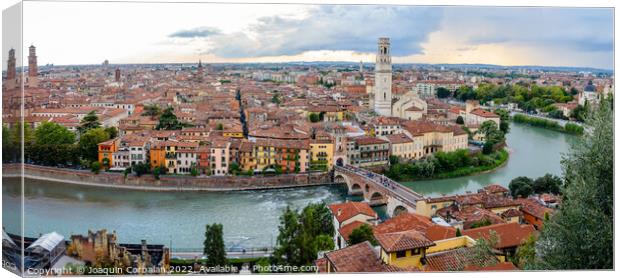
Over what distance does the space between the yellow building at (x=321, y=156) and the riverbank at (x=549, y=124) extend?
214 cm

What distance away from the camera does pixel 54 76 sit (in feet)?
14.9

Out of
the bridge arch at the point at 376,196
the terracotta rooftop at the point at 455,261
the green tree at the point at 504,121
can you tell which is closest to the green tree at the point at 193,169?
the bridge arch at the point at 376,196

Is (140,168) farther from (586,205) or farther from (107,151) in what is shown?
(586,205)

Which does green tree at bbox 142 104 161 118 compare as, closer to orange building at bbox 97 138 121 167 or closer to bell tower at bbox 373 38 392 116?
→ orange building at bbox 97 138 121 167

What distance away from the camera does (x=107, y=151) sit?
19.3 feet

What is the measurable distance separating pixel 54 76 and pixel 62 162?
134cm

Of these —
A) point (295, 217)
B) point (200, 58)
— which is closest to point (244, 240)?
point (295, 217)

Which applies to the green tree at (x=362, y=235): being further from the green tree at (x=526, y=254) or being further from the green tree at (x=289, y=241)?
the green tree at (x=526, y=254)

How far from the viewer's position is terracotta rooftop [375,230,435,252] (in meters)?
3.31

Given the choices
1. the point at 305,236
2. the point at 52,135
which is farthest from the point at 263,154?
the point at 305,236

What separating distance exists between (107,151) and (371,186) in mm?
2455

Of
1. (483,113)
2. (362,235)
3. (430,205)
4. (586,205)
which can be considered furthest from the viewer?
(483,113)

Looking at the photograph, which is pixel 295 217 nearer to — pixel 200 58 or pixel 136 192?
pixel 200 58

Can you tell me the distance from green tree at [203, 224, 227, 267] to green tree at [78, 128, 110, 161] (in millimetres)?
2120
